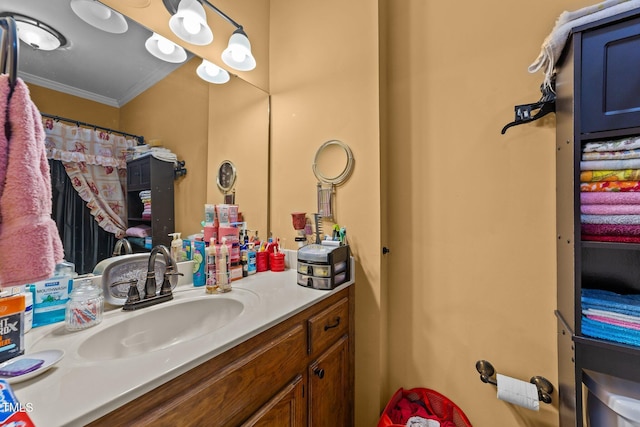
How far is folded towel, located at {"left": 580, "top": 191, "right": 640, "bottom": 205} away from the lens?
0.71 metres

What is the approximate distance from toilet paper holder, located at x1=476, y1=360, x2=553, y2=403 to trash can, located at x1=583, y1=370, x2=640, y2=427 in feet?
0.82

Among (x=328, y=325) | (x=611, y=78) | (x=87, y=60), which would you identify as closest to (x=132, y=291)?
(x=328, y=325)

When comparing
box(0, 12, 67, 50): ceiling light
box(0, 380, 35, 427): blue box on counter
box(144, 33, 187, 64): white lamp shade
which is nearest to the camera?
box(0, 380, 35, 427): blue box on counter

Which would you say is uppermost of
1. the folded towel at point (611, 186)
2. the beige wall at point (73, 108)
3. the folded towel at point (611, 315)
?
the beige wall at point (73, 108)

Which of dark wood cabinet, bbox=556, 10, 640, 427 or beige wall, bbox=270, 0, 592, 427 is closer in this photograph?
dark wood cabinet, bbox=556, 10, 640, 427

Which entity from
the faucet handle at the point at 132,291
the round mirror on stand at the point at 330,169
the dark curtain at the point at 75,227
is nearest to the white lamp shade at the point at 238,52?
the round mirror on stand at the point at 330,169

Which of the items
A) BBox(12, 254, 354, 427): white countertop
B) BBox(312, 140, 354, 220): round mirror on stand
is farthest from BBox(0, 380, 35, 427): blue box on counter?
BBox(312, 140, 354, 220): round mirror on stand

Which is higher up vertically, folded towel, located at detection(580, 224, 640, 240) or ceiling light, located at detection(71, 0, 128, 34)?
ceiling light, located at detection(71, 0, 128, 34)

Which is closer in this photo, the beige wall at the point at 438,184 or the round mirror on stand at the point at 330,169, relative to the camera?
the beige wall at the point at 438,184

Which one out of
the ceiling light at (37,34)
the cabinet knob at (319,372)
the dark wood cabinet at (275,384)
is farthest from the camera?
the cabinet knob at (319,372)

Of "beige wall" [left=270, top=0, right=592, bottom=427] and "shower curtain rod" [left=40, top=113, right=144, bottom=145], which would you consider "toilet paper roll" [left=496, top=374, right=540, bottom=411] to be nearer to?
"beige wall" [left=270, top=0, right=592, bottom=427]

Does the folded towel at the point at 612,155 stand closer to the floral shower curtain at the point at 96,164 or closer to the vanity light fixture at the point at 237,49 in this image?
the vanity light fixture at the point at 237,49

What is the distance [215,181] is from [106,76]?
0.58 m

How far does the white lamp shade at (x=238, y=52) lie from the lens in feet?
4.29
